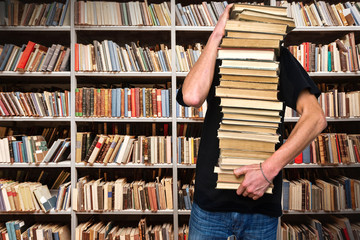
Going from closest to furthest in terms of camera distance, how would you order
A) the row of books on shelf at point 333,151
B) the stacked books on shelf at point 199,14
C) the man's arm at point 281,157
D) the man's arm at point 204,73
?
the man's arm at point 281,157 → the man's arm at point 204,73 → the row of books on shelf at point 333,151 → the stacked books on shelf at point 199,14

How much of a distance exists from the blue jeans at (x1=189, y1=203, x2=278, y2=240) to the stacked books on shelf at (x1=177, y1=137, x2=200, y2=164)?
4.10ft

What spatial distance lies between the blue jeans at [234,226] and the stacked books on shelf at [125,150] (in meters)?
1.29

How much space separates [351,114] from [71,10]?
8.77 ft

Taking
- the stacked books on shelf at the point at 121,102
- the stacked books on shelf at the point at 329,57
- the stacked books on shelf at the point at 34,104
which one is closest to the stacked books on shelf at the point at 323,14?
the stacked books on shelf at the point at 329,57

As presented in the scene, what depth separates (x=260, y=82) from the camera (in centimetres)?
77

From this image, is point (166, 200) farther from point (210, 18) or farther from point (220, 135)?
point (210, 18)

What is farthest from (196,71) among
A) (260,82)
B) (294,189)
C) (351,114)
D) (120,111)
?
(351,114)

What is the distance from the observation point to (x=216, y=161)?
85 cm

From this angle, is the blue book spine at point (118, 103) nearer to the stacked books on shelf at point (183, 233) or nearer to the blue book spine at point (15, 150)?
the blue book spine at point (15, 150)

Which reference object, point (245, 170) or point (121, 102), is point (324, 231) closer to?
point (245, 170)

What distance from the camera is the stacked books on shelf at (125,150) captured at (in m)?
2.11

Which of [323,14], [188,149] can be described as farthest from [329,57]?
[188,149]

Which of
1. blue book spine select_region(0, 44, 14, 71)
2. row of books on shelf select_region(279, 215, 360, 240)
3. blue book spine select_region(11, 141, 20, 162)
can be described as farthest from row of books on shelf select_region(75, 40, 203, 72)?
row of books on shelf select_region(279, 215, 360, 240)

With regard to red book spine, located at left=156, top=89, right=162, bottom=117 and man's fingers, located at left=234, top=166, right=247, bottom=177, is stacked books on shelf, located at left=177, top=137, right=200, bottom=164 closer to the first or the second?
red book spine, located at left=156, top=89, right=162, bottom=117
